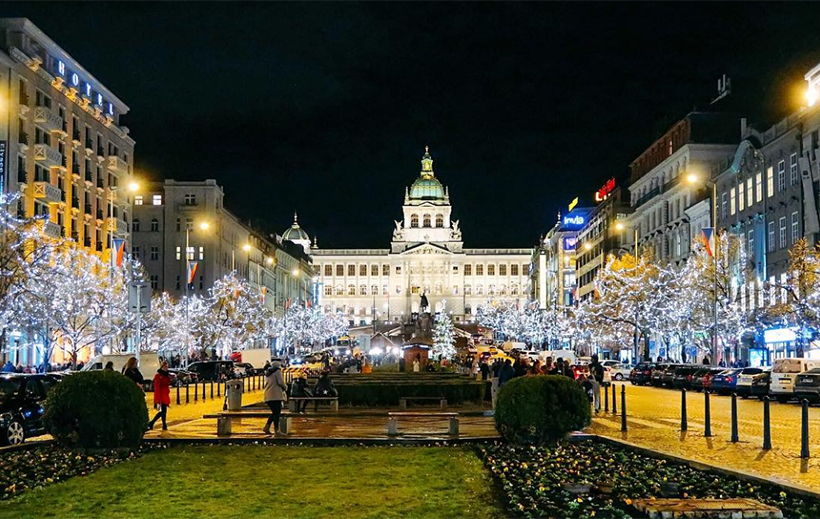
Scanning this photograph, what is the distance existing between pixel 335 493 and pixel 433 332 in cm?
7901

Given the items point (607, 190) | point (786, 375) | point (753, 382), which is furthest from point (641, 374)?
point (607, 190)

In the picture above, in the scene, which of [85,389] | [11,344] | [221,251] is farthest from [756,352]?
[221,251]

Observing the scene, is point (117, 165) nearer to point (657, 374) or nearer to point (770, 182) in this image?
point (657, 374)

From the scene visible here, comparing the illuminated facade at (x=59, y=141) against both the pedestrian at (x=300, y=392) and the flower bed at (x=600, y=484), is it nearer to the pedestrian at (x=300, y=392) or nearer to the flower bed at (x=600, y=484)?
the pedestrian at (x=300, y=392)

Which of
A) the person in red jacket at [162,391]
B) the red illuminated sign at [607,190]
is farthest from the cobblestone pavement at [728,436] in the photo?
the red illuminated sign at [607,190]

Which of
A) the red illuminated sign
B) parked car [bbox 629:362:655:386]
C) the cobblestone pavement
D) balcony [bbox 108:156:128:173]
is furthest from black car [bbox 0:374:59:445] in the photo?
the red illuminated sign

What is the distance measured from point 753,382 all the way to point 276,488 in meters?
30.2

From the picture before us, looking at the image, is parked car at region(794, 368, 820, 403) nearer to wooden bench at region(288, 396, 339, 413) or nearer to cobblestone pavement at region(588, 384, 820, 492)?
cobblestone pavement at region(588, 384, 820, 492)

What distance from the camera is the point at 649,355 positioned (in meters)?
86.2

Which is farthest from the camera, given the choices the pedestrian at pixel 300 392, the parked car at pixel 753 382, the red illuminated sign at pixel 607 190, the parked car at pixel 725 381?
the red illuminated sign at pixel 607 190

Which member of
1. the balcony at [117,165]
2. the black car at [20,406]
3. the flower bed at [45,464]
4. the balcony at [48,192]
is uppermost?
the balcony at [117,165]

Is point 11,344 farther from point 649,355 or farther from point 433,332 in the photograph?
point 649,355

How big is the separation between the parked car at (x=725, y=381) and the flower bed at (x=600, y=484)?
2598cm

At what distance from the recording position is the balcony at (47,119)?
210 feet
